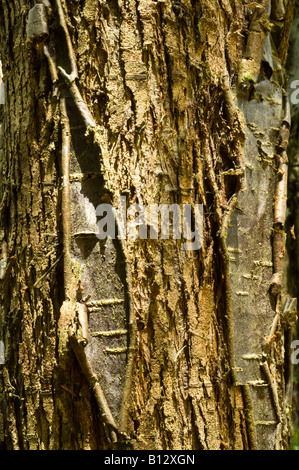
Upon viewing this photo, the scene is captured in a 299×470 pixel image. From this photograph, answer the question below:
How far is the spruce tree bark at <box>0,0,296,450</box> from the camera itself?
1.21m

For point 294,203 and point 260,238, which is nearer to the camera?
point 260,238

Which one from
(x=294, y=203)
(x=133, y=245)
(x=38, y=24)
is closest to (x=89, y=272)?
(x=133, y=245)

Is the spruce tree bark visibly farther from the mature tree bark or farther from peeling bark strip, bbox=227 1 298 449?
the mature tree bark

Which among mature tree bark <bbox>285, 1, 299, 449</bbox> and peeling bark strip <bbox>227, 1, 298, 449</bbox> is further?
mature tree bark <bbox>285, 1, 299, 449</bbox>

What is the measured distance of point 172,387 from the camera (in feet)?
3.98

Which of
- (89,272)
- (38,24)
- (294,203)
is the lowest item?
(89,272)

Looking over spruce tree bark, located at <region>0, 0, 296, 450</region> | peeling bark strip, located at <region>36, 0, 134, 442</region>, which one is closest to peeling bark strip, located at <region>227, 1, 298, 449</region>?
spruce tree bark, located at <region>0, 0, 296, 450</region>

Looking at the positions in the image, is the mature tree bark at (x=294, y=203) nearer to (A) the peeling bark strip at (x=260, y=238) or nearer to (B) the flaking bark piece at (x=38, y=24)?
(A) the peeling bark strip at (x=260, y=238)

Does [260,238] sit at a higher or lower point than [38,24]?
lower

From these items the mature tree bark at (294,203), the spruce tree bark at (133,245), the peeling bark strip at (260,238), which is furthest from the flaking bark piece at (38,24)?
the mature tree bark at (294,203)

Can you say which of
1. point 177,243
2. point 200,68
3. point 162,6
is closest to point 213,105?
point 200,68

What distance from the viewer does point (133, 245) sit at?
123 cm

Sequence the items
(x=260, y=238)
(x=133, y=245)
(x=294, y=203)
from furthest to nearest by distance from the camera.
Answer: (x=294, y=203)
(x=260, y=238)
(x=133, y=245)

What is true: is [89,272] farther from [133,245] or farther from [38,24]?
[38,24]
